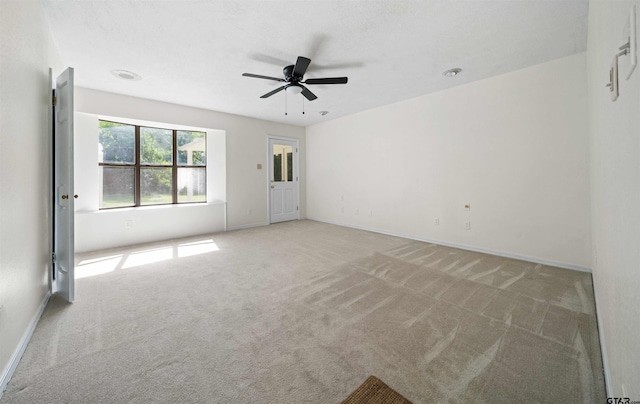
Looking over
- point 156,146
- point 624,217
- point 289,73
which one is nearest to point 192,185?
point 156,146

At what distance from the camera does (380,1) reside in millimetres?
2088

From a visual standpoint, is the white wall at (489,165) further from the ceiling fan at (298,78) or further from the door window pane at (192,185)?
the door window pane at (192,185)

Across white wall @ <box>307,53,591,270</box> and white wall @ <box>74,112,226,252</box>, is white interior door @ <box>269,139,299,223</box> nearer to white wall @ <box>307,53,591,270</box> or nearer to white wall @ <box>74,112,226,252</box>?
white wall @ <box>74,112,226,252</box>

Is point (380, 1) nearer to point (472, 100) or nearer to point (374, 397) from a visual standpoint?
point (472, 100)

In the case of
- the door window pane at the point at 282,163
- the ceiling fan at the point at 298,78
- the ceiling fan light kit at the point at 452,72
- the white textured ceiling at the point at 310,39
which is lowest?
the door window pane at the point at 282,163

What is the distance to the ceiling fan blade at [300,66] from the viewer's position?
106 inches

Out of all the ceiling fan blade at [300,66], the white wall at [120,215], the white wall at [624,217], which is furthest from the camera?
the white wall at [120,215]

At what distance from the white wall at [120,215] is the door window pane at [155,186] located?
369mm

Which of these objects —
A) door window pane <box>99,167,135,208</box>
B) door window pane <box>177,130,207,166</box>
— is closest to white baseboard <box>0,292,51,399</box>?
door window pane <box>99,167,135,208</box>

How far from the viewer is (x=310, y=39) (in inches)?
104

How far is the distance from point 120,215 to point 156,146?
5.14 ft

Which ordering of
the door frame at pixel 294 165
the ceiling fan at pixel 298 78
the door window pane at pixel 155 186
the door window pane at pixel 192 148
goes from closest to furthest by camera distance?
the ceiling fan at pixel 298 78
the door window pane at pixel 155 186
the door window pane at pixel 192 148
the door frame at pixel 294 165

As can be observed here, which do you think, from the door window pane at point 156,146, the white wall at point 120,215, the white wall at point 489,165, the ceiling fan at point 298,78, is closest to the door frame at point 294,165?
the white wall at point 120,215

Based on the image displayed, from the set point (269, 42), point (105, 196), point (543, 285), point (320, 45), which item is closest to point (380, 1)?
point (320, 45)
